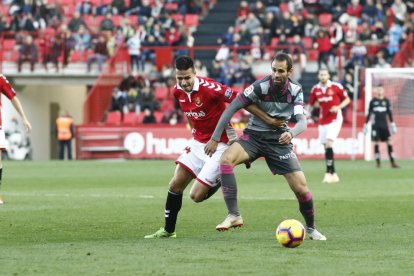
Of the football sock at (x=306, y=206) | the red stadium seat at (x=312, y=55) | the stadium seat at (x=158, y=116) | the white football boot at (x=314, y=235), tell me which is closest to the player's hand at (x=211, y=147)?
the football sock at (x=306, y=206)

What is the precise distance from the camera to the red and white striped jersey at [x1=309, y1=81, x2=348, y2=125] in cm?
2255

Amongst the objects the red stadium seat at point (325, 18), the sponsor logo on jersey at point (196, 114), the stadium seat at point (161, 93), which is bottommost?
the sponsor logo on jersey at point (196, 114)

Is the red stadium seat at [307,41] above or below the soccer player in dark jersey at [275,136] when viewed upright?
above

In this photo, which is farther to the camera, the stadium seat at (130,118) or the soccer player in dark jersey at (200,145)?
the stadium seat at (130,118)

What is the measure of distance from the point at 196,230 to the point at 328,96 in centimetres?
1059

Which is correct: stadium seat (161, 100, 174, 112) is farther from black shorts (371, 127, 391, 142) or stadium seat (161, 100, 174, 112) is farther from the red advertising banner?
black shorts (371, 127, 391, 142)

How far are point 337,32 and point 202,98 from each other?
83.9 feet

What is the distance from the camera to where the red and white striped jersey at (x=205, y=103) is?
11555mm

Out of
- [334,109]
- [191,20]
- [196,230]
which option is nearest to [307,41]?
[191,20]

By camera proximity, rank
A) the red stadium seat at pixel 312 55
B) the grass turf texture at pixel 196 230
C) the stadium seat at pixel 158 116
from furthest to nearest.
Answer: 1. the red stadium seat at pixel 312 55
2. the stadium seat at pixel 158 116
3. the grass turf texture at pixel 196 230

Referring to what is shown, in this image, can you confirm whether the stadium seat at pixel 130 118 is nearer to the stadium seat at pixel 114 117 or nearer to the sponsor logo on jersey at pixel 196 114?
the stadium seat at pixel 114 117

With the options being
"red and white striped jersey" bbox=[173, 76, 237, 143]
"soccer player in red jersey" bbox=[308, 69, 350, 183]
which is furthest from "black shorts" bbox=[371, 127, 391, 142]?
"red and white striped jersey" bbox=[173, 76, 237, 143]

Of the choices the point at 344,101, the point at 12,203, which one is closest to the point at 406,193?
the point at 344,101

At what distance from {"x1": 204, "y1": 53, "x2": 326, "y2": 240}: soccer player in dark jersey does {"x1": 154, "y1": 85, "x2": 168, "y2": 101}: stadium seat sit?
84.7 ft
